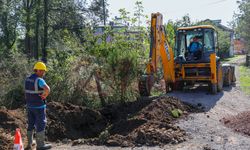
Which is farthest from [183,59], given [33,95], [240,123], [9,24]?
[9,24]

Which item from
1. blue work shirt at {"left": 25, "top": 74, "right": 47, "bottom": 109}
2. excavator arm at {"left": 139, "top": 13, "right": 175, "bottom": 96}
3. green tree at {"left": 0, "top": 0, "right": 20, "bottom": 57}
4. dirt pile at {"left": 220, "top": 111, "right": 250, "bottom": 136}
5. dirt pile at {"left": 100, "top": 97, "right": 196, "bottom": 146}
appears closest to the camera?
blue work shirt at {"left": 25, "top": 74, "right": 47, "bottom": 109}

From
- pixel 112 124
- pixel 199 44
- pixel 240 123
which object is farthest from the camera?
pixel 199 44

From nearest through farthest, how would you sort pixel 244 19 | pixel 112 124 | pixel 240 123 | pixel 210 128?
pixel 210 128 → pixel 240 123 → pixel 112 124 → pixel 244 19

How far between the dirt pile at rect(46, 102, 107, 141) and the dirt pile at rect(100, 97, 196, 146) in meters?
1.35

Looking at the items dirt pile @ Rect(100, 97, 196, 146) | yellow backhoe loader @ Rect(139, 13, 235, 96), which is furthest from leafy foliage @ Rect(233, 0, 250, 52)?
dirt pile @ Rect(100, 97, 196, 146)

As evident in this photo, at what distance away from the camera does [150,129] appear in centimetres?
829

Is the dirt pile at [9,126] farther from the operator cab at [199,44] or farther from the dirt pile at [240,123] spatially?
the operator cab at [199,44]

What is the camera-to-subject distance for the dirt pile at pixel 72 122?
31.4 feet

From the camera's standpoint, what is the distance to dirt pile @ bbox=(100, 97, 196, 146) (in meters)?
7.88

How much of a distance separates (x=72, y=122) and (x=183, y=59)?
6.11 m

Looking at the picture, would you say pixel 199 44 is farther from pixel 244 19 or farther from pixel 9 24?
pixel 244 19

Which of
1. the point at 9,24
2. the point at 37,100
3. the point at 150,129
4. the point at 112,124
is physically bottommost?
the point at 112,124

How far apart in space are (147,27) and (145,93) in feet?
18.1

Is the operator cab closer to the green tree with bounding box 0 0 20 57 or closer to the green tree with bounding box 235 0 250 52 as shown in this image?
the green tree with bounding box 0 0 20 57
